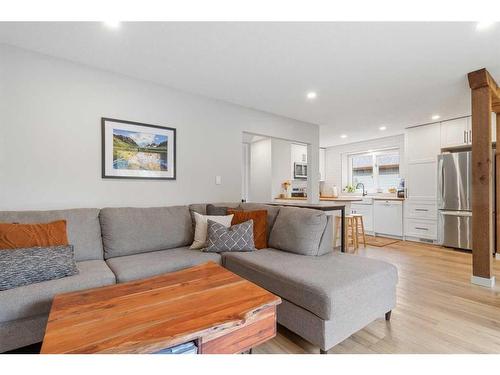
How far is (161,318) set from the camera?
1.11 m

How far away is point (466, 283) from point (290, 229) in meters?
2.19

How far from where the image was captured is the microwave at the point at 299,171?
19.0ft

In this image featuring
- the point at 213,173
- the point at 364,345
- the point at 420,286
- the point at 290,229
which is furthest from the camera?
the point at 213,173

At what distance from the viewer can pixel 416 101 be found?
351 cm

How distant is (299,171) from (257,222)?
352 centimetres

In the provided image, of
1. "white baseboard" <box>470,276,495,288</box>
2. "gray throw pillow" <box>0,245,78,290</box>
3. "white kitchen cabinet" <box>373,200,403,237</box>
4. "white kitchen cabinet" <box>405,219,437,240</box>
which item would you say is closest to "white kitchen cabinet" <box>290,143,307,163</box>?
"white kitchen cabinet" <box>373,200,403,237</box>

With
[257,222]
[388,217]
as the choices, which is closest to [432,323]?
[257,222]

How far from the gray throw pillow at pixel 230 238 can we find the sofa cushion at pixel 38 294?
3.07ft

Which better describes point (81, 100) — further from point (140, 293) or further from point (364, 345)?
point (364, 345)

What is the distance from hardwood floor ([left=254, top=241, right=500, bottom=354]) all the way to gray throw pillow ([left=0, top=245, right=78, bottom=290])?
1439 mm

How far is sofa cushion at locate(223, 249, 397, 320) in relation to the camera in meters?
1.49

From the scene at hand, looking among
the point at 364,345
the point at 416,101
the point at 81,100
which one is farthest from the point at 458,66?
the point at 81,100

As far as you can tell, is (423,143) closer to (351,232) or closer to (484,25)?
(351,232)

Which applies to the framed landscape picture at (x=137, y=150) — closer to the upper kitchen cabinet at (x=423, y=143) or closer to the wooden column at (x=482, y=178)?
the wooden column at (x=482, y=178)
